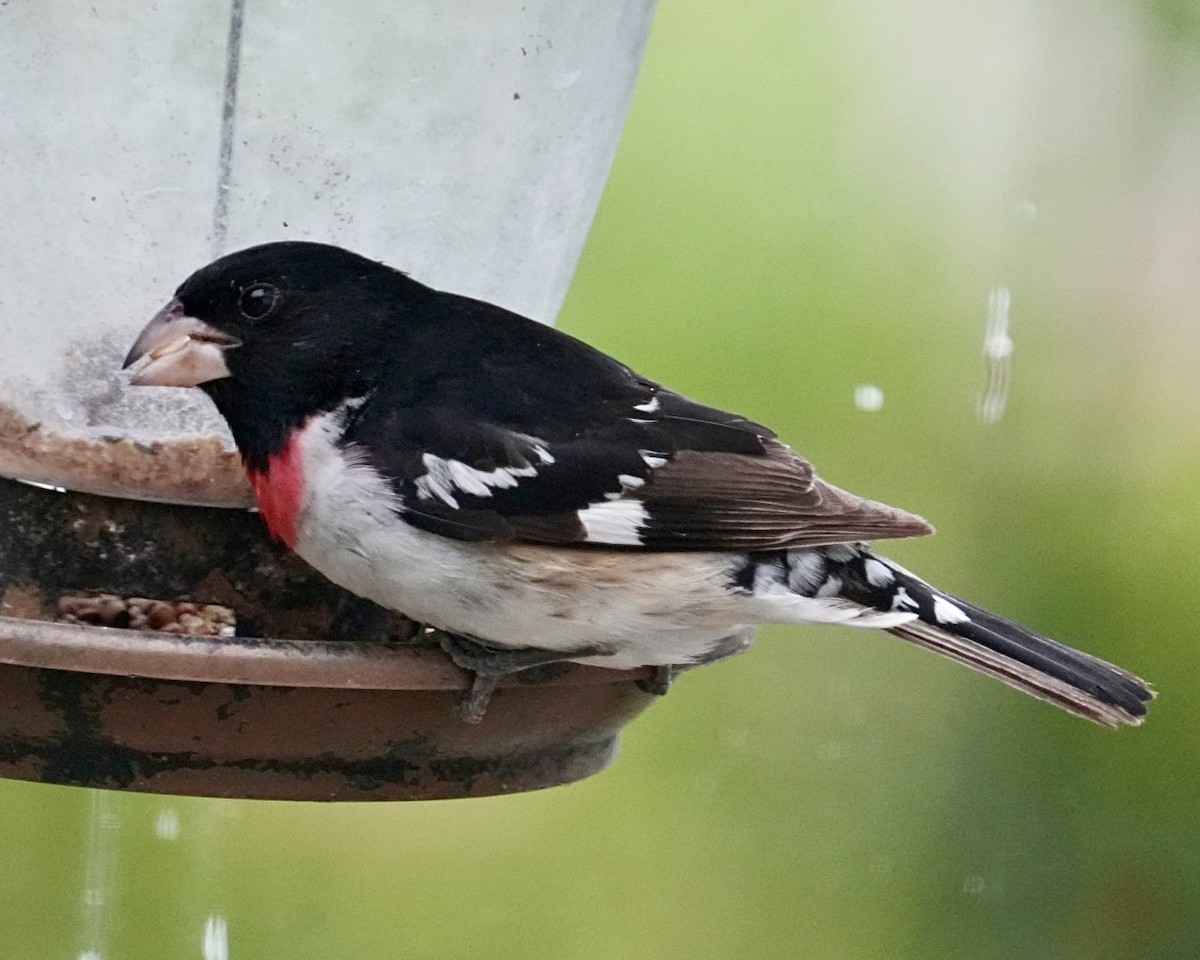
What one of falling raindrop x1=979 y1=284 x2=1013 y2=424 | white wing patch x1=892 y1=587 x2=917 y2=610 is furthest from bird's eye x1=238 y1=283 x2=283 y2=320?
falling raindrop x1=979 y1=284 x2=1013 y2=424

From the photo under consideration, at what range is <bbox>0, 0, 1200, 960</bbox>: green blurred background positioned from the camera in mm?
4066

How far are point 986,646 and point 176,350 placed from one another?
108cm

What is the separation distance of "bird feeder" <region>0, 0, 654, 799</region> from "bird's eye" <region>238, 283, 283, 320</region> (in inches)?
5.6

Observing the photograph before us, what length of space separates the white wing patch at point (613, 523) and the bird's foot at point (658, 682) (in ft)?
0.57

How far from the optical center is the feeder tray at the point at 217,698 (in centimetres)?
183

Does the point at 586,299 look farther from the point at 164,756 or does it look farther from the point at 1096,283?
the point at 164,756

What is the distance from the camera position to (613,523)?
2250 millimetres

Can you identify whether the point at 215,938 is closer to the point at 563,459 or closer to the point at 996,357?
the point at 563,459

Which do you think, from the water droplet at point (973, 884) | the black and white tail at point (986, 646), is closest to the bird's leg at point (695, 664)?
the black and white tail at point (986, 646)

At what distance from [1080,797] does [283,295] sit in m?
2.57

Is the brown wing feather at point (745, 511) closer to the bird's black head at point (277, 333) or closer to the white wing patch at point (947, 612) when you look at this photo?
the white wing patch at point (947, 612)

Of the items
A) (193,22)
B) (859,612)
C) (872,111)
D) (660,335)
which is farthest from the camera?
(872,111)

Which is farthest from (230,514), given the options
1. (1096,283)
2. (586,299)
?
(1096,283)

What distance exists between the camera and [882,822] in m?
4.36
